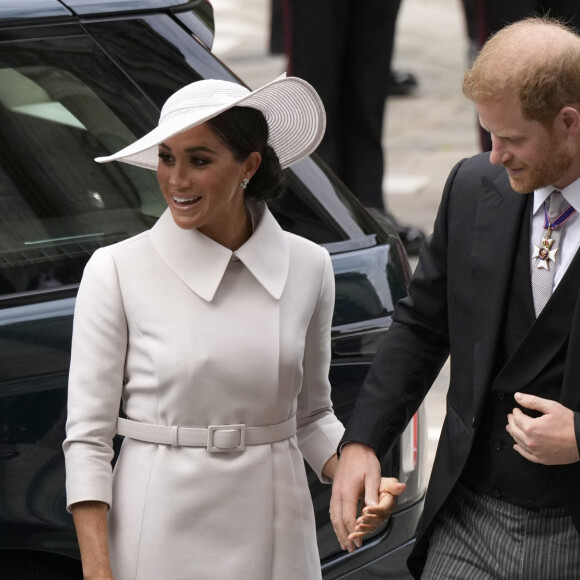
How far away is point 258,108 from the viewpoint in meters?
2.91

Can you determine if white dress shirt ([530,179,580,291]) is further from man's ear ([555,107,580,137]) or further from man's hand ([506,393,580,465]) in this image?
man's hand ([506,393,580,465])

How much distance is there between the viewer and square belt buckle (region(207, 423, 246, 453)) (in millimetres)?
2791

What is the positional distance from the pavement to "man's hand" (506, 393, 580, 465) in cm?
325

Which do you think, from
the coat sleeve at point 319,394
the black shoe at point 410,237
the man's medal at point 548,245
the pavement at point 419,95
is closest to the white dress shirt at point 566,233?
the man's medal at point 548,245

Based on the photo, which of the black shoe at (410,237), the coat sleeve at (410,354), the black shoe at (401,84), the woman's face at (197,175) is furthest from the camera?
the black shoe at (401,84)

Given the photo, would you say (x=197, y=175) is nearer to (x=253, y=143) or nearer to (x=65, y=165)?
(x=253, y=143)

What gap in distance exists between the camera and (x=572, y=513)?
2.67 m

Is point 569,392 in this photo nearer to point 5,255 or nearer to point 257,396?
point 257,396

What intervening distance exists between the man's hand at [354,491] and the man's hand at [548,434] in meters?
0.31

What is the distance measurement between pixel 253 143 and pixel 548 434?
82cm

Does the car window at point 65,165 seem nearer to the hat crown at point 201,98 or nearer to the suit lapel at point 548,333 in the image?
the hat crown at point 201,98

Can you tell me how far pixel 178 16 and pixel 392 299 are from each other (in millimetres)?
859

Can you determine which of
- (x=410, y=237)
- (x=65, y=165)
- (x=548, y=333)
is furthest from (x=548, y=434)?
(x=410, y=237)

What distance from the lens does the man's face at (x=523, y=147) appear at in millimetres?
2604
